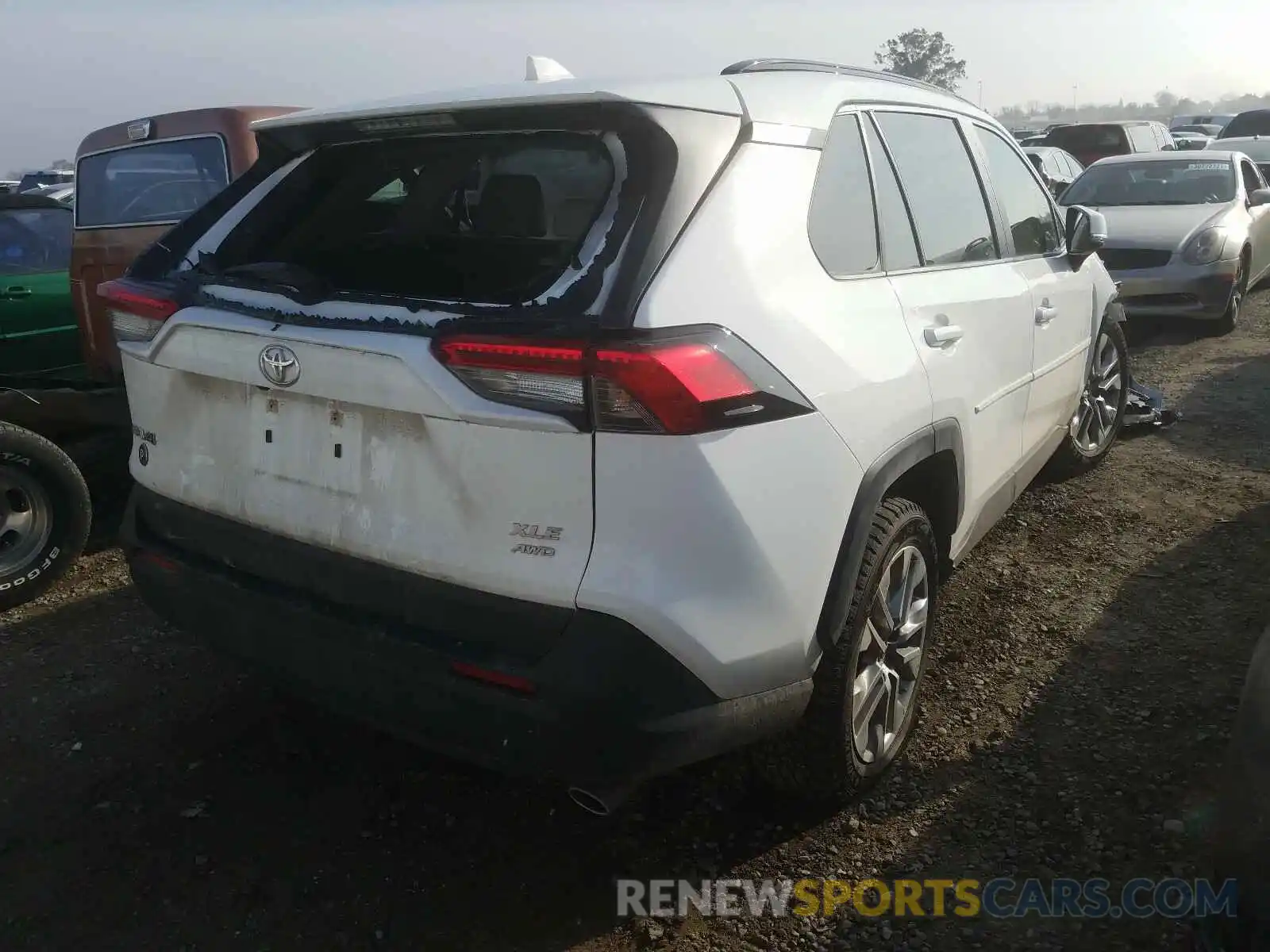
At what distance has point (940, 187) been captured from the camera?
10.5 ft

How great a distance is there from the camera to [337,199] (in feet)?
9.59

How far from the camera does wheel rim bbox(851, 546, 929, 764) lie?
2.61 m

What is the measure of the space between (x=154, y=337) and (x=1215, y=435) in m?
5.72

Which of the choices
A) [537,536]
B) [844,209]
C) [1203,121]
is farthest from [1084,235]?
[1203,121]

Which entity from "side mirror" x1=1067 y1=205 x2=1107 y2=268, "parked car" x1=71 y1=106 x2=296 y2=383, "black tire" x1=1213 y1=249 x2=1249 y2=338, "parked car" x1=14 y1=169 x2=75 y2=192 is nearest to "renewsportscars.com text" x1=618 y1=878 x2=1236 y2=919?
"side mirror" x1=1067 y1=205 x2=1107 y2=268

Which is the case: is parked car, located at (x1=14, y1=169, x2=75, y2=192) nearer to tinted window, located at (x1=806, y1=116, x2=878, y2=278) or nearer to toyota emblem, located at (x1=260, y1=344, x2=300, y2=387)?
toyota emblem, located at (x1=260, y1=344, x2=300, y2=387)

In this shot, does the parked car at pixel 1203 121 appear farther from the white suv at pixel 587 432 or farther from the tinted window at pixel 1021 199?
the white suv at pixel 587 432

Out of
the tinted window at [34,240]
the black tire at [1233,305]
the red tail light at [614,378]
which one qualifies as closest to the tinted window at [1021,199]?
the red tail light at [614,378]

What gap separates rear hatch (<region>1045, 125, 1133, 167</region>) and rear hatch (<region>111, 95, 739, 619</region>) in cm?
1727

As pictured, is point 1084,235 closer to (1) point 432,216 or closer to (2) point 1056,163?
(1) point 432,216

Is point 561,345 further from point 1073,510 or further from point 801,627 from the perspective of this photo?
point 1073,510

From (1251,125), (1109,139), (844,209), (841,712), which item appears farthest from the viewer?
(1251,125)

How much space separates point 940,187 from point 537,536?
1970 mm

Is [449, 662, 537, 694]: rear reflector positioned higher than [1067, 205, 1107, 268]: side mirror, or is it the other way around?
[1067, 205, 1107, 268]: side mirror
